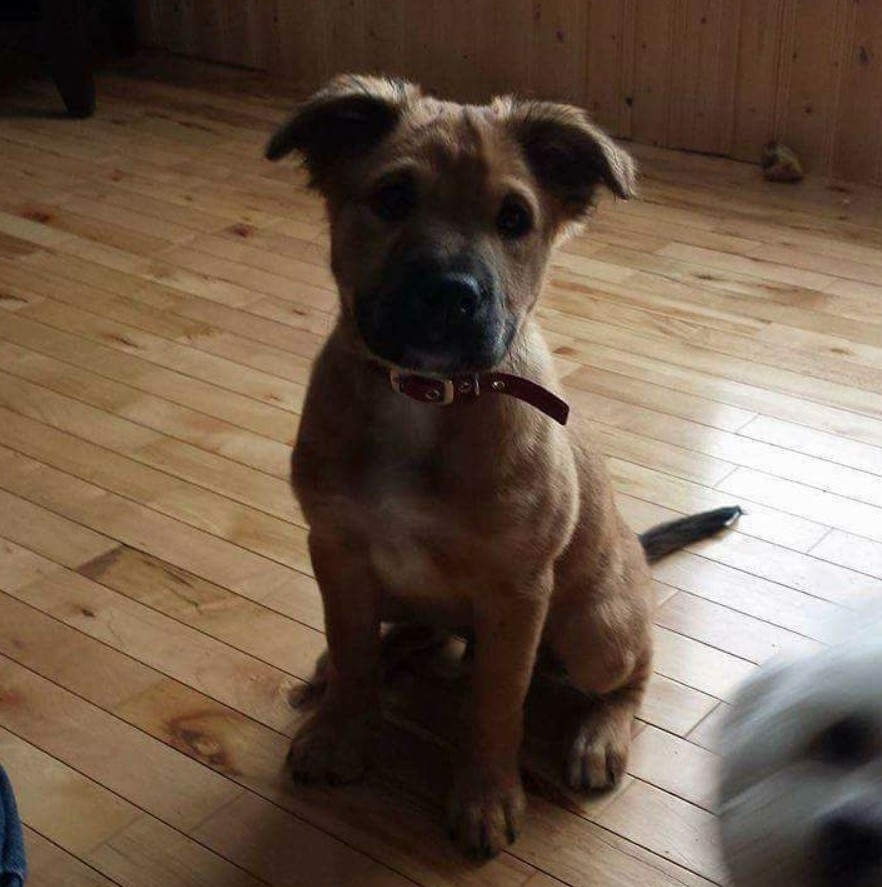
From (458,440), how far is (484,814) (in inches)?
18.3

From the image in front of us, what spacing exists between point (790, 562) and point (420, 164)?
1.05m

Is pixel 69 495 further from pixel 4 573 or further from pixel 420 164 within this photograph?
pixel 420 164

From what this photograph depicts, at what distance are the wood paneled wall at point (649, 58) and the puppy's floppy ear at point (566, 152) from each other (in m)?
2.43

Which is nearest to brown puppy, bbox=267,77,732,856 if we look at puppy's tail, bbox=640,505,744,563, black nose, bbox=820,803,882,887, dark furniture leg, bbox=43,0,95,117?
puppy's tail, bbox=640,505,744,563

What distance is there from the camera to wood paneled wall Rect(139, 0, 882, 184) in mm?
3842

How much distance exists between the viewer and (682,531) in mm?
2209

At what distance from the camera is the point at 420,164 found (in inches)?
59.2

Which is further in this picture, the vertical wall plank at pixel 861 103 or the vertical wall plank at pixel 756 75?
the vertical wall plank at pixel 756 75

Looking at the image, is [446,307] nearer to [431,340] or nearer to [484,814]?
[431,340]

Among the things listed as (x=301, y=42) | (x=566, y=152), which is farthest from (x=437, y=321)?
(x=301, y=42)

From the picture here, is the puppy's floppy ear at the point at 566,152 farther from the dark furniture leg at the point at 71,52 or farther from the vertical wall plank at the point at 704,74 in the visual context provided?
the dark furniture leg at the point at 71,52

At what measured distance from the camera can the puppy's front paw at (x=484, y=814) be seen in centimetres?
169

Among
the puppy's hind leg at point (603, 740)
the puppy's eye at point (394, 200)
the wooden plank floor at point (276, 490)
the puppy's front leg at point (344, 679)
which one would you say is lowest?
the wooden plank floor at point (276, 490)

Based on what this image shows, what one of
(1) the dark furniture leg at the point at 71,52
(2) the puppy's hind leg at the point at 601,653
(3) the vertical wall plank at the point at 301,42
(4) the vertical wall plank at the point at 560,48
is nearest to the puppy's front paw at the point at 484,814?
(2) the puppy's hind leg at the point at 601,653
